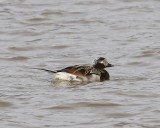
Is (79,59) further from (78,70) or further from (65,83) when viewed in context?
(65,83)

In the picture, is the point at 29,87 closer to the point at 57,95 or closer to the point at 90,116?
the point at 57,95

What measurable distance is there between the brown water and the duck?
0.16 m

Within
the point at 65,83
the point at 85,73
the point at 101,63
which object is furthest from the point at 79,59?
the point at 65,83

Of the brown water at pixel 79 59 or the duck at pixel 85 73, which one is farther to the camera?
the duck at pixel 85 73

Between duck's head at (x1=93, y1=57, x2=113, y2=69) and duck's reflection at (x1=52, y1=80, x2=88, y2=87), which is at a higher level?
duck's head at (x1=93, y1=57, x2=113, y2=69)

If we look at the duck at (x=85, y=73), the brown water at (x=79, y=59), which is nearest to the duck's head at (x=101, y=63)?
the duck at (x=85, y=73)

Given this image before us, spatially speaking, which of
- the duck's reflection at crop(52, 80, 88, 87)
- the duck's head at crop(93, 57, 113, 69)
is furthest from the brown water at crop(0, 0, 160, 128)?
the duck's head at crop(93, 57, 113, 69)

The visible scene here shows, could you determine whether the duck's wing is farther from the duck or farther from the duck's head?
the duck's head

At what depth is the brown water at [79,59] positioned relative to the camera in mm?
11117

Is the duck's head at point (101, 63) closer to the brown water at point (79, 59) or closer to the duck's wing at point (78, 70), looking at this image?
the brown water at point (79, 59)

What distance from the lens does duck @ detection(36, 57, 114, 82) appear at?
43.2ft

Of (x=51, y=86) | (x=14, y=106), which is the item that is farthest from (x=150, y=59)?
(x=14, y=106)

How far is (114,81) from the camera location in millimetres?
13398

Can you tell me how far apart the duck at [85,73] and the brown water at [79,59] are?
163 mm
